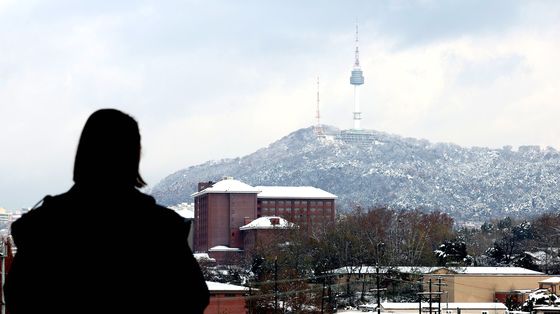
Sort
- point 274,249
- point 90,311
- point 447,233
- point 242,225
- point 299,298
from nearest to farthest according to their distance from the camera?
1. point 90,311
2. point 299,298
3. point 274,249
4. point 447,233
5. point 242,225

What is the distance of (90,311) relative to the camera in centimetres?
321

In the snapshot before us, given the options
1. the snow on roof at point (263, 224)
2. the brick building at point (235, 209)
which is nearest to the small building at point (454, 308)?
the snow on roof at point (263, 224)

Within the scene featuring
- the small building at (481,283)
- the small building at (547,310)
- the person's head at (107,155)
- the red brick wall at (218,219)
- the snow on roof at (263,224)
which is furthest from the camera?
the red brick wall at (218,219)

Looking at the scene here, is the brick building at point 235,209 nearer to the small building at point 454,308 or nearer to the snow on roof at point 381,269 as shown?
the snow on roof at point 381,269

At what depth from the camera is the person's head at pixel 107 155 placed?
11.1 ft

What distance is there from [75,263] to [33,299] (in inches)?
5.6

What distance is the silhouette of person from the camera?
3.26 meters

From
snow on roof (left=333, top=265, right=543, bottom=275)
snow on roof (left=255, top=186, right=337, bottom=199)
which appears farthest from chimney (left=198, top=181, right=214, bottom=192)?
snow on roof (left=333, top=265, right=543, bottom=275)

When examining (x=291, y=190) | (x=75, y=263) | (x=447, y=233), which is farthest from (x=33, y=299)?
(x=291, y=190)

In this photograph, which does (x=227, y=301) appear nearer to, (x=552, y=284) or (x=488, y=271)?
(x=552, y=284)

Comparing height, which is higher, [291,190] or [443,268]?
[291,190]

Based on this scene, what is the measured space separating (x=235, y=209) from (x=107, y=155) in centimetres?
15294

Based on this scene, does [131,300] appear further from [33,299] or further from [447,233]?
[447,233]

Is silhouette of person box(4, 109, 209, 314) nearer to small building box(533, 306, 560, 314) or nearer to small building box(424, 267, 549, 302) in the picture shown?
small building box(533, 306, 560, 314)
